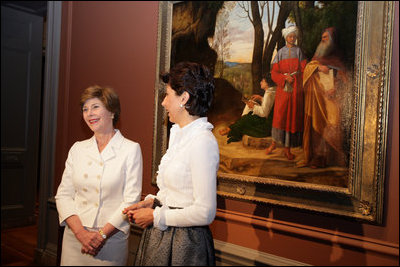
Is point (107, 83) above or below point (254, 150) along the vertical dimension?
above

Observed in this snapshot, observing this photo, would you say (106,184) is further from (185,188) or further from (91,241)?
(185,188)

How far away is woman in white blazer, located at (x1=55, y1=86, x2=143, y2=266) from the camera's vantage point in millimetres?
2113

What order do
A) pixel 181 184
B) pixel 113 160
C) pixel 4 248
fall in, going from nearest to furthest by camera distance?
pixel 181 184 → pixel 113 160 → pixel 4 248

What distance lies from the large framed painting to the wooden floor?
2.57 meters

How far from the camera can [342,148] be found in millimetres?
2008

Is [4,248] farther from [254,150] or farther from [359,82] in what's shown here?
[359,82]

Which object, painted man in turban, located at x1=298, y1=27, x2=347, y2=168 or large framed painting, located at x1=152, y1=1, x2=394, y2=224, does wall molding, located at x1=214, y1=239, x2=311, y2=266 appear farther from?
painted man in turban, located at x1=298, y1=27, x2=347, y2=168

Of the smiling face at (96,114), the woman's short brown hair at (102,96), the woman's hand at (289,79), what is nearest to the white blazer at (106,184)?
the smiling face at (96,114)

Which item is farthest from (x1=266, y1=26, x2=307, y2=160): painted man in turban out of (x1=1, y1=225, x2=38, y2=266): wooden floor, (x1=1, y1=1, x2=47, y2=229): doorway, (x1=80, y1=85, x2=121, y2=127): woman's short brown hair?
(x1=1, y1=1, x2=47, y2=229): doorway

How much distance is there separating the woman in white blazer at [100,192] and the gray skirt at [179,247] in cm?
47

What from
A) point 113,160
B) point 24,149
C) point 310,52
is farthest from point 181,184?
point 24,149

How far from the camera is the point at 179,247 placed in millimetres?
1627

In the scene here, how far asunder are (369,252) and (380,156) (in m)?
0.51

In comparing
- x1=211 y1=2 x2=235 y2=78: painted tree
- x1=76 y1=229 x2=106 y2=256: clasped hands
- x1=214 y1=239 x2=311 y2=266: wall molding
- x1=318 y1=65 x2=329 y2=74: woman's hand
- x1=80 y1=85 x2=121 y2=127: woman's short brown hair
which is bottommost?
x1=214 y1=239 x2=311 y2=266: wall molding
